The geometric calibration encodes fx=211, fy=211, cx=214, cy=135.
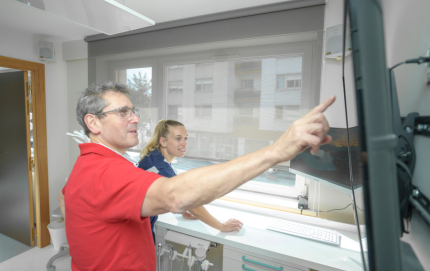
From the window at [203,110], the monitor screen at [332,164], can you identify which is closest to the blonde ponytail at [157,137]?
the window at [203,110]

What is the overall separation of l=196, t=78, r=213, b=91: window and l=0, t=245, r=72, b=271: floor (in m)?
2.56

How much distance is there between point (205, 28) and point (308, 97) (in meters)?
1.20

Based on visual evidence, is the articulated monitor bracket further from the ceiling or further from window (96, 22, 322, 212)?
the ceiling

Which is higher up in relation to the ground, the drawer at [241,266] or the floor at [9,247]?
the drawer at [241,266]

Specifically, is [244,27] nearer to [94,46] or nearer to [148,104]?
[148,104]

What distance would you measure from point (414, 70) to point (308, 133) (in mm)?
220

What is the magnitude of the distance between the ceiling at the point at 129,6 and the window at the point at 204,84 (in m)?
0.63

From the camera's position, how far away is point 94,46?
270cm

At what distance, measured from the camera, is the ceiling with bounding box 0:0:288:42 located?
6.09 feet

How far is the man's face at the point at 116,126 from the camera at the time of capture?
3.41 feet

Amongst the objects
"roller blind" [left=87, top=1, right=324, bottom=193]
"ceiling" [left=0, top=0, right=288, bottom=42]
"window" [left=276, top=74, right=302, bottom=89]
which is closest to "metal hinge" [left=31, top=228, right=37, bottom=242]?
"roller blind" [left=87, top=1, right=324, bottom=193]

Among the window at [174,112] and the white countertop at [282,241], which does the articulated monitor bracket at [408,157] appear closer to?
the white countertop at [282,241]

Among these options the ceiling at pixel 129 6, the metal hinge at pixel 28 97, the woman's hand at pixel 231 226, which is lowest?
the woman's hand at pixel 231 226

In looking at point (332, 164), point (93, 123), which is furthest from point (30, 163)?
point (332, 164)
